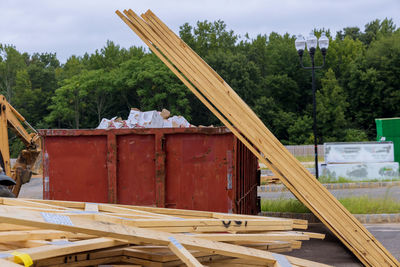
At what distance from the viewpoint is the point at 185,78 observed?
7.82 m

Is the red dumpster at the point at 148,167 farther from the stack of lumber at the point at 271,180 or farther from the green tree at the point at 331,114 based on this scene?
the green tree at the point at 331,114

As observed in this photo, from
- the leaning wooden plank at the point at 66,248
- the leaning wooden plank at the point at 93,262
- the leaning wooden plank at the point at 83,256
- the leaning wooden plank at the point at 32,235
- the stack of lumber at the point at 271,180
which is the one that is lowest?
the stack of lumber at the point at 271,180

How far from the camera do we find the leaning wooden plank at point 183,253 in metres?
4.39

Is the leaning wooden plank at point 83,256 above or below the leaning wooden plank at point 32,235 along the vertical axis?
below

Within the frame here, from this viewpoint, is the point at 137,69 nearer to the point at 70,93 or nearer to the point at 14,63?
the point at 70,93

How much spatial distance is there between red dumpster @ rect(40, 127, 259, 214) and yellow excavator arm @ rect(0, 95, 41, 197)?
1.17 meters

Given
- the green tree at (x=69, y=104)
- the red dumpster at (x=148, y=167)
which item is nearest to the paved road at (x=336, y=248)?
the red dumpster at (x=148, y=167)

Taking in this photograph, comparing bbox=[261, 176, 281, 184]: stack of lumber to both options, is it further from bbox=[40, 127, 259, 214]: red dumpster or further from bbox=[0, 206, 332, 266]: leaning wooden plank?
bbox=[0, 206, 332, 266]: leaning wooden plank

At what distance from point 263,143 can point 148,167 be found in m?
2.04

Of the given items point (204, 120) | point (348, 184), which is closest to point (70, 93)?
point (204, 120)

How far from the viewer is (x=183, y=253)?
4.51 meters

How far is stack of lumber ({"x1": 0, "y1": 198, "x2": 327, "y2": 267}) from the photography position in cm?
420

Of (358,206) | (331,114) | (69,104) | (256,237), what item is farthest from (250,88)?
(256,237)

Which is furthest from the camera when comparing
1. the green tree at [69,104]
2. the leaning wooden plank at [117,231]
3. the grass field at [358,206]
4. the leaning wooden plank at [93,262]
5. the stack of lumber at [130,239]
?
the green tree at [69,104]
